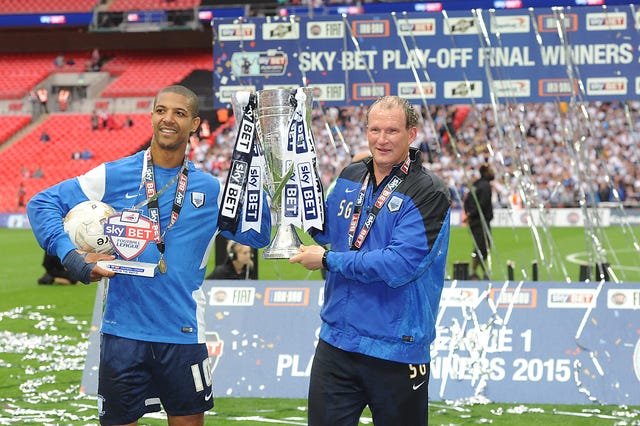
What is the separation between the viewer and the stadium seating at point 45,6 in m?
39.9

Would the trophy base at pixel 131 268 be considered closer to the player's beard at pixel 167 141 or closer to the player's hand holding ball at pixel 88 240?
the player's hand holding ball at pixel 88 240

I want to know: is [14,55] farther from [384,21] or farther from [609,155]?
[384,21]

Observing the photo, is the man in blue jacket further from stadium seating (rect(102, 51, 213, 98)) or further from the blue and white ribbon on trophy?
stadium seating (rect(102, 51, 213, 98))

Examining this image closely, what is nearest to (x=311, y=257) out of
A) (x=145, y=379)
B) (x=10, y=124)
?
(x=145, y=379)

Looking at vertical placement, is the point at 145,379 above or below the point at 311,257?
below

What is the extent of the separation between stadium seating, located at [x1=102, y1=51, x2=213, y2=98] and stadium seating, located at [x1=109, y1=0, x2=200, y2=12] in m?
1.94

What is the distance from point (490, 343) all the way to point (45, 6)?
3724 centimetres

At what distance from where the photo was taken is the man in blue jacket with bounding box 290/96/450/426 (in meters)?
3.67

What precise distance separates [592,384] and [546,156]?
22.8 meters

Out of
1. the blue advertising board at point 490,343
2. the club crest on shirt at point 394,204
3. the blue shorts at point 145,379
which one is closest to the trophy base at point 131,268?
the blue shorts at point 145,379

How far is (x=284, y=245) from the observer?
3842 millimetres

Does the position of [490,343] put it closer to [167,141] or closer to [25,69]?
[167,141]

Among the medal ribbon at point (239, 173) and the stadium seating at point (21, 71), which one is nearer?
the medal ribbon at point (239, 173)

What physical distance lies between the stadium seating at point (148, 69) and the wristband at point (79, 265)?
109 feet
